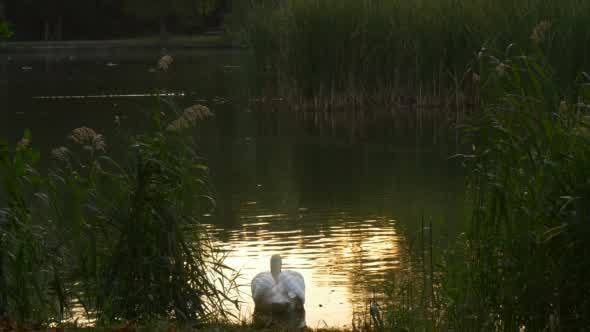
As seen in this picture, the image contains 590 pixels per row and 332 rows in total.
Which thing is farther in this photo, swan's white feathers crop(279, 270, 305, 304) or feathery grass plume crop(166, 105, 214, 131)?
swan's white feathers crop(279, 270, 305, 304)

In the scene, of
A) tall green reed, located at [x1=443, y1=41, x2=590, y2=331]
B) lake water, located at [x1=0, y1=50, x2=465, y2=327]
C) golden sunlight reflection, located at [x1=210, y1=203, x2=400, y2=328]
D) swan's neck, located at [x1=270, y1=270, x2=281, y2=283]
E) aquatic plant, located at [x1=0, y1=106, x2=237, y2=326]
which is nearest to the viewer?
tall green reed, located at [x1=443, y1=41, x2=590, y2=331]

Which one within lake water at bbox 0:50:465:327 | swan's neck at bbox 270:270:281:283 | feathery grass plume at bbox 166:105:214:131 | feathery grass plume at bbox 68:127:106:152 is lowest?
lake water at bbox 0:50:465:327

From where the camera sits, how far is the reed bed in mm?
21656

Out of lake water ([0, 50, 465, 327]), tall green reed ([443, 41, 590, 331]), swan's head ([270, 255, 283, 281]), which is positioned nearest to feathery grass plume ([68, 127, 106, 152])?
lake water ([0, 50, 465, 327])

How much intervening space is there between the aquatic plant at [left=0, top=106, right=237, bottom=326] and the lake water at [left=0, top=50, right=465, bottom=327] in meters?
1.01

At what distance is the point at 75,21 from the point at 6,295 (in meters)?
58.3

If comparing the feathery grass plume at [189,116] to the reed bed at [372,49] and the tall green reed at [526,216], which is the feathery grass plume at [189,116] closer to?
the tall green reed at [526,216]

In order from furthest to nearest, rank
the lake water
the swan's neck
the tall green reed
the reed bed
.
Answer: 1. the reed bed
2. the lake water
3. the swan's neck
4. the tall green reed

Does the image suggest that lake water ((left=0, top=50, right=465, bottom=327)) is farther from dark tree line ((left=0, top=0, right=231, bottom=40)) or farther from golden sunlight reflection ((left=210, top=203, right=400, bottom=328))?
dark tree line ((left=0, top=0, right=231, bottom=40))

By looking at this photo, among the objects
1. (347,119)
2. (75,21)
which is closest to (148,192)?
(347,119)

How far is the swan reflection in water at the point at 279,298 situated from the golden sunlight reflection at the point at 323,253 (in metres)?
0.11

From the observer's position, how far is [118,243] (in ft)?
24.2

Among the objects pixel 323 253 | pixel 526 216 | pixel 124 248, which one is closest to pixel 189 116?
pixel 124 248

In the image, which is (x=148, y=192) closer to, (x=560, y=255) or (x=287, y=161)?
(x=560, y=255)
